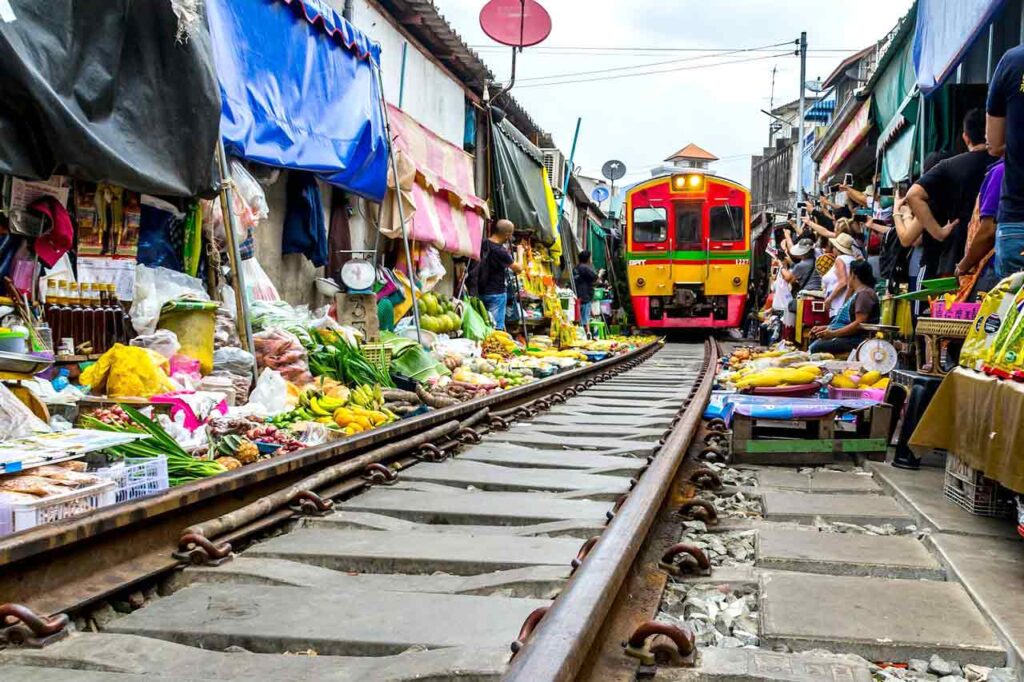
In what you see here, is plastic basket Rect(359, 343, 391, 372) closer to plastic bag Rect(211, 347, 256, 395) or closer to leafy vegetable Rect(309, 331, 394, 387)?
leafy vegetable Rect(309, 331, 394, 387)

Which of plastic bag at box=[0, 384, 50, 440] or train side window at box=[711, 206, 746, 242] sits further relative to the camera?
train side window at box=[711, 206, 746, 242]

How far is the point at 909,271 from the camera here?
8.61 m

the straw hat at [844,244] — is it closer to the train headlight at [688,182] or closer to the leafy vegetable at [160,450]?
the leafy vegetable at [160,450]

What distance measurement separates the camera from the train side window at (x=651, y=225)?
1991 cm

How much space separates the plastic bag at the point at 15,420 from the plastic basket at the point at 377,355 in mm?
3890

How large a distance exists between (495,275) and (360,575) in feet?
38.0

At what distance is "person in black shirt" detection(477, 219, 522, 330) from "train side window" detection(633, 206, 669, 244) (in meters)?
6.20

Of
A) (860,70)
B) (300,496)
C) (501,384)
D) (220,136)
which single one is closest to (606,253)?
(860,70)

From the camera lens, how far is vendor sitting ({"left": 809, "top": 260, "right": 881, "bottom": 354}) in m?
8.51

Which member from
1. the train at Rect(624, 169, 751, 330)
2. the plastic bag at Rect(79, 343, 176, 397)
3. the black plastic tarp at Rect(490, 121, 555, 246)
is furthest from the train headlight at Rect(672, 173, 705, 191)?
the plastic bag at Rect(79, 343, 176, 397)

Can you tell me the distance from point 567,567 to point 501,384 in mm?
6105

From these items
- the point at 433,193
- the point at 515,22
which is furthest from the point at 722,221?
the point at 433,193

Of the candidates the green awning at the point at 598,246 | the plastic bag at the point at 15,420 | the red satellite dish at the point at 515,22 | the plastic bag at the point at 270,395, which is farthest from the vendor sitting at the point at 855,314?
the green awning at the point at 598,246

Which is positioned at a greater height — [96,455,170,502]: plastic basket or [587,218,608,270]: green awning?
[587,218,608,270]: green awning
